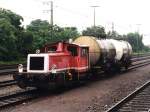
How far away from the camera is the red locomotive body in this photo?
18497mm

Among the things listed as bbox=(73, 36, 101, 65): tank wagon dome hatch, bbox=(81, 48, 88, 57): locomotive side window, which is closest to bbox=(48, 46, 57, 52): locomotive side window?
bbox=(81, 48, 88, 57): locomotive side window

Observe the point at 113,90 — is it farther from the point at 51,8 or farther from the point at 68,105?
the point at 51,8

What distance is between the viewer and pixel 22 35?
160 feet

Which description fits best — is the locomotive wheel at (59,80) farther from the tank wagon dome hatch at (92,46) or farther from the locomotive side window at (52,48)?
the tank wagon dome hatch at (92,46)

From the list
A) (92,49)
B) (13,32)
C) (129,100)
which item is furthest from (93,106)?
(13,32)

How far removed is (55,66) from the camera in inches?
748

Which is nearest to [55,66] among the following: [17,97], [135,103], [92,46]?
[17,97]

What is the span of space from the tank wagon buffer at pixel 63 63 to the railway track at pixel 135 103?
370 cm

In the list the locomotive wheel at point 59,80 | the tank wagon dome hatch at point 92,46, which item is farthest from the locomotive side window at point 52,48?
the tank wagon dome hatch at point 92,46

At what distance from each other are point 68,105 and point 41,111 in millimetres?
1611

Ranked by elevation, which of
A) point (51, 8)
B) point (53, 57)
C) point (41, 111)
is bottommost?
point (41, 111)

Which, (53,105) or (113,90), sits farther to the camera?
(113,90)

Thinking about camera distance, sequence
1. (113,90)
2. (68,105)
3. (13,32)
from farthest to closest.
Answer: (13,32) < (113,90) < (68,105)

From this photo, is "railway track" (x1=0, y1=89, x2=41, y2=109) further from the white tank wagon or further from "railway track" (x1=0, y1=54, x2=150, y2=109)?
the white tank wagon
